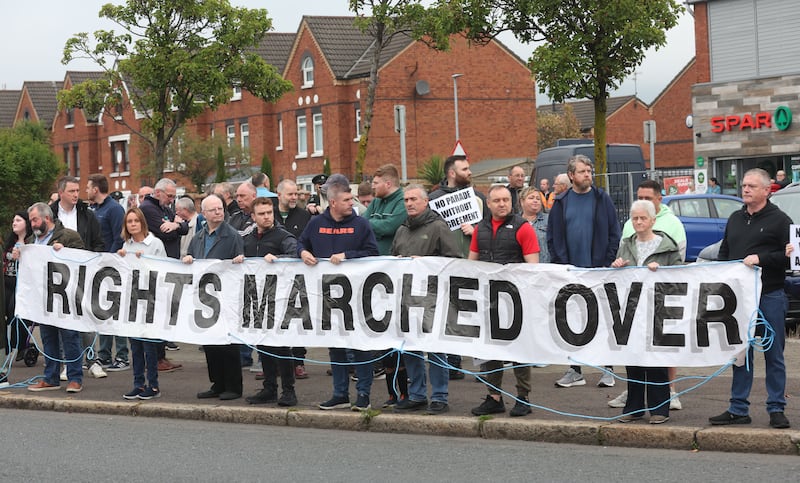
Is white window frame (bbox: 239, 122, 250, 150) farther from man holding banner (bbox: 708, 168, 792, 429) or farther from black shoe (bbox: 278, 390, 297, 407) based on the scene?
man holding banner (bbox: 708, 168, 792, 429)

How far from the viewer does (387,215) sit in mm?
11227

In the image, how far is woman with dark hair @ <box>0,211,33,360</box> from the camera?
13.4 meters

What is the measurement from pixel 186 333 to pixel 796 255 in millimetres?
5956

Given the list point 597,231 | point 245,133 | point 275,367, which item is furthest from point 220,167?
point 597,231

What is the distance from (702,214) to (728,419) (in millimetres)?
14904

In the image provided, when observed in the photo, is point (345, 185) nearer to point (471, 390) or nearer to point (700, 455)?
point (471, 390)

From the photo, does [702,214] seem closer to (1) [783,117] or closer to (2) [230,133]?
(1) [783,117]

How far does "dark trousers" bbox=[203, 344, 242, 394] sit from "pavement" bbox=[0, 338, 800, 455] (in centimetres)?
24

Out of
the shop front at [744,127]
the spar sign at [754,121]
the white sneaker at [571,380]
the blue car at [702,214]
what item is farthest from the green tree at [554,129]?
the white sneaker at [571,380]

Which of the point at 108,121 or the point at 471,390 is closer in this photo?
the point at 471,390

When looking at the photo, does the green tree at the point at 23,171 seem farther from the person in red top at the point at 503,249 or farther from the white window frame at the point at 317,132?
the person in red top at the point at 503,249

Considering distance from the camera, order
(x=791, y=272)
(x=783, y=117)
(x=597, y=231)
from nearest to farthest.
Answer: (x=597, y=231) → (x=791, y=272) → (x=783, y=117)

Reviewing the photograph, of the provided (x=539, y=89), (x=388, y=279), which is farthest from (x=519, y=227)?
(x=539, y=89)

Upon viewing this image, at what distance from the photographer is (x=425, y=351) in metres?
10.3
